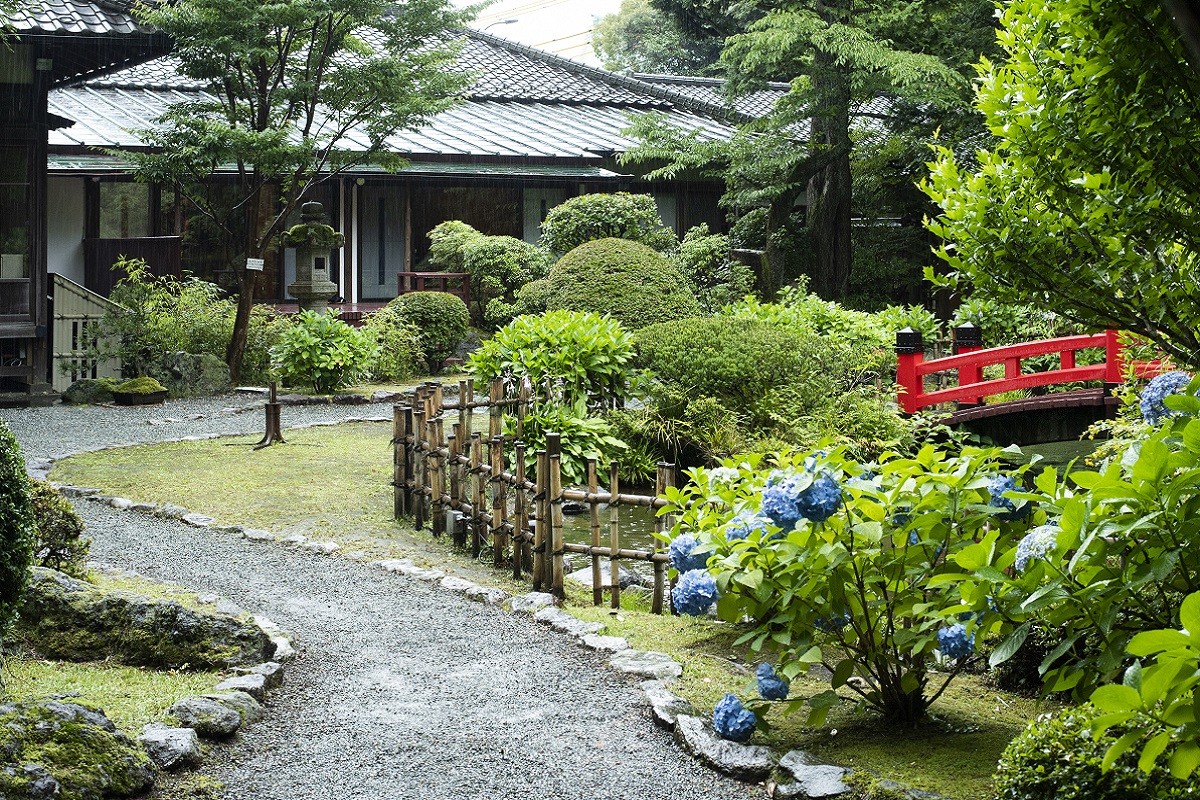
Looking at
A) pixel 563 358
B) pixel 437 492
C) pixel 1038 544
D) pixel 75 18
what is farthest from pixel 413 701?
pixel 75 18

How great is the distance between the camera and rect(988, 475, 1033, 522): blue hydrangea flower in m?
4.77

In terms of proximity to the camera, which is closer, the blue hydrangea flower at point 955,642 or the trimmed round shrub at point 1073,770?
the trimmed round shrub at point 1073,770

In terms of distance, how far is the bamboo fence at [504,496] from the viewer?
26.1 feet

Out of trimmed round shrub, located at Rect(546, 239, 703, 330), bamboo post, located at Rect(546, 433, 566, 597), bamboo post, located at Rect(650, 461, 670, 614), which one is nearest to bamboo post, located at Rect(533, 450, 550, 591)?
bamboo post, located at Rect(546, 433, 566, 597)

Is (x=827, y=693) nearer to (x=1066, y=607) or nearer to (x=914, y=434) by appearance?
(x=1066, y=607)

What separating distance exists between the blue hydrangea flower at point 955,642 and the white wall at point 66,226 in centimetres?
1885

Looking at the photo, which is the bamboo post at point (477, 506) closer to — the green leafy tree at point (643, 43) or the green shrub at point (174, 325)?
the green shrub at point (174, 325)

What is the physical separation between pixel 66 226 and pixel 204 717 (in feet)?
59.0

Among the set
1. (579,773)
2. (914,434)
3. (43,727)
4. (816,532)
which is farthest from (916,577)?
(914,434)

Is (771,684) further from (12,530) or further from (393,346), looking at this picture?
(393,346)

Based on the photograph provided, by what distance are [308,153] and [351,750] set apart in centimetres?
1367

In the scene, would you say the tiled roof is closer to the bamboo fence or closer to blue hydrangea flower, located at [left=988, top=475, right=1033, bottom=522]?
the bamboo fence

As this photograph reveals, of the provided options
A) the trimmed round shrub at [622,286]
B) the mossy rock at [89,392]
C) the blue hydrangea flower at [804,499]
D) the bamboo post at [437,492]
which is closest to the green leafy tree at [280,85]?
the mossy rock at [89,392]

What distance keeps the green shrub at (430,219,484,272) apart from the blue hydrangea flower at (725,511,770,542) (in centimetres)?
1835
